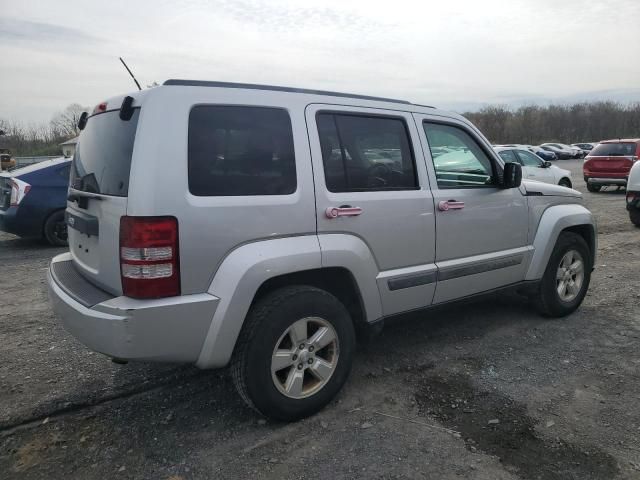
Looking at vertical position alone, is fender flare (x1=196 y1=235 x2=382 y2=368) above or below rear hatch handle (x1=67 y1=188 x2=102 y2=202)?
below

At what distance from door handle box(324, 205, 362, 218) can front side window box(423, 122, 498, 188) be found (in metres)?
0.88

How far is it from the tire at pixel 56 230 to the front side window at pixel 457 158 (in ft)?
22.2

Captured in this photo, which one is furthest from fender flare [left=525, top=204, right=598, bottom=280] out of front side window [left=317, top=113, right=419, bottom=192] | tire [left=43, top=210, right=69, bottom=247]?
tire [left=43, top=210, right=69, bottom=247]

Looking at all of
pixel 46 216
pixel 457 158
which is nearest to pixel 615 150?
pixel 457 158

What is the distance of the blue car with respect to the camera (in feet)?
25.8

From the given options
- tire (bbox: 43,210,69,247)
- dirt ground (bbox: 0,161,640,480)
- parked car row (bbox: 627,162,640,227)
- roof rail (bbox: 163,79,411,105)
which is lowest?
dirt ground (bbox: 0,161,640,480)

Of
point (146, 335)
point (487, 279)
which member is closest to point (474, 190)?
point (487, 279)

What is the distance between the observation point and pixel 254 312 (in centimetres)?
282

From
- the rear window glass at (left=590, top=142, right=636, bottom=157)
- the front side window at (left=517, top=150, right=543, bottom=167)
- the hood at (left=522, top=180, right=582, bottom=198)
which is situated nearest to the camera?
the hood at (left=522, top=180, right=582, bottom=198)

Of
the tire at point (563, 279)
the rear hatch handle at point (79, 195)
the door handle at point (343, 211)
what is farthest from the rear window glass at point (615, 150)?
the rear hatch handle at point (79, 195)

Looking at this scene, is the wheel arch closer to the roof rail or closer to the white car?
the roof rail

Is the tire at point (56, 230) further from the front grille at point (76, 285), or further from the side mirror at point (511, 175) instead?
the side mirror at point (511, 175)

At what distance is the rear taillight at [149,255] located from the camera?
2480 millimetres

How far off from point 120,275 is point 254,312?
0.74 meters
